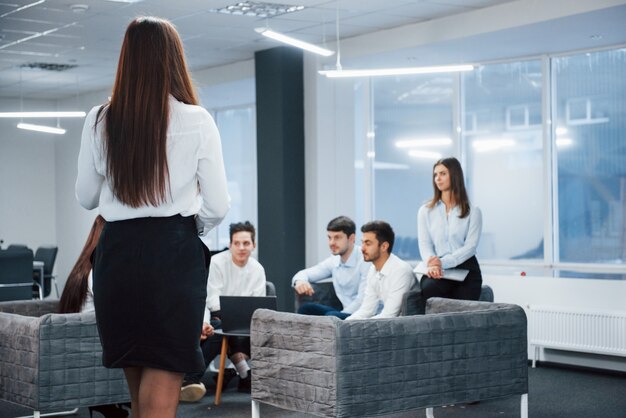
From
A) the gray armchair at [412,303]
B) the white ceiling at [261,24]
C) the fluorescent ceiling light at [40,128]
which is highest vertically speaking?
the white ceiling at [261,24]

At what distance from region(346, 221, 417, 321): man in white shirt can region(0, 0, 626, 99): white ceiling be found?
2.55 m

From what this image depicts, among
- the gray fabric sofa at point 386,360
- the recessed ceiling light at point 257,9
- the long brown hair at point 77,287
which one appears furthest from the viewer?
the recessed ceiling light at point 257,9

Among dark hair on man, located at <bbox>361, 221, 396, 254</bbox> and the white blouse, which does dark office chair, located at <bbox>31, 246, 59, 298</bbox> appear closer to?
dark hair on man, located at <bbox>361, 221, 396, 254</bbox>

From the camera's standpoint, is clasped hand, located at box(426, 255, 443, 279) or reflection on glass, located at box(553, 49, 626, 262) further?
reflection on glass, located at box(553, 49, 626, 262)

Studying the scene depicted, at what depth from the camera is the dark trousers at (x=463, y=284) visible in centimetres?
548

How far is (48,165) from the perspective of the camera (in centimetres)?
1338

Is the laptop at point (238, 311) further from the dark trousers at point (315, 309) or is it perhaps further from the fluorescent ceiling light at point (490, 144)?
the fluorescent ceiling light at point (490, 144)

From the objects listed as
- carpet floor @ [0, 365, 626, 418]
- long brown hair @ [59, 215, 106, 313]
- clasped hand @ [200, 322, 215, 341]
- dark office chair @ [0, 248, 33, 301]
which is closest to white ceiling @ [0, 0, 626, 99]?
dark office chair @ [0, 248, 33, 301]

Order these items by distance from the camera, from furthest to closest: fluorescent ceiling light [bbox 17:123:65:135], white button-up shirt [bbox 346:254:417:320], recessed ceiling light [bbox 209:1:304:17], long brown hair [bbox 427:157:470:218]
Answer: fluorescent ceiling light [bbox 17:123:65:135] → recessed ceiling light [bbox 209:1:304:17] → long brown hair [bbox 427:157:470:218] → white button-up shirt [bbox 346:254:417:320]

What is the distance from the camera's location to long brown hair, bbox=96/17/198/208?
192 cm

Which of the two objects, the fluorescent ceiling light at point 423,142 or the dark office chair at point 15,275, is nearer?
the dark office chair at point 15,275

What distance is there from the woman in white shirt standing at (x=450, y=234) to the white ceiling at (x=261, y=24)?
1.85 meters

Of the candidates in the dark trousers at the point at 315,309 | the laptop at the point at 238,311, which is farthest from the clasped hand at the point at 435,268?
the laptop at the point at 238,311

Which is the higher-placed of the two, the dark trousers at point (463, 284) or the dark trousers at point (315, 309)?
the dark trousers at point (463, 284)
